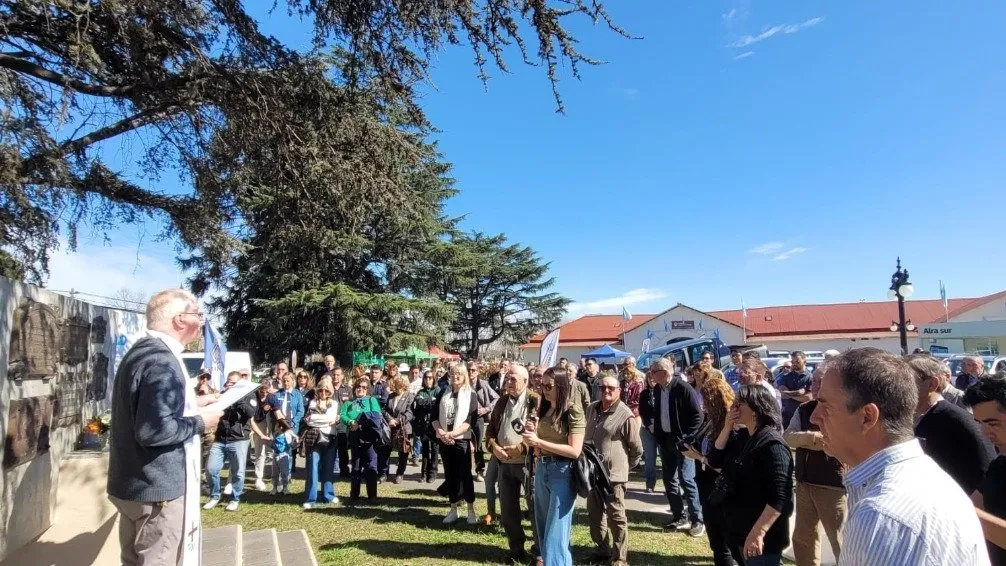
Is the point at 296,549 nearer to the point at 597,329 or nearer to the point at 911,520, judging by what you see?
the point at 911,520

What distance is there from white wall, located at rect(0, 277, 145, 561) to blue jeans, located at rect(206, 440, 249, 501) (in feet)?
10.2

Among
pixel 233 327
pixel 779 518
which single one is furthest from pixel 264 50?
pixel 233 327

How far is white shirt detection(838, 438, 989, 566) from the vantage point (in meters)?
1.31

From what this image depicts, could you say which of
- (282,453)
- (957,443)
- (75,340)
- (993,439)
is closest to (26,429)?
(75,340)

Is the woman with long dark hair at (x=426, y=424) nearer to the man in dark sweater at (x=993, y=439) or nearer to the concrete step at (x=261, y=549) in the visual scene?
the concrete step at (x=261, y=549)

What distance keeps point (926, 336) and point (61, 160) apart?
146 ft

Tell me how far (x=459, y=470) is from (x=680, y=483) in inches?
108

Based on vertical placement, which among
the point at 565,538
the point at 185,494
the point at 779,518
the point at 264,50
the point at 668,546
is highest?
the point at 264,50

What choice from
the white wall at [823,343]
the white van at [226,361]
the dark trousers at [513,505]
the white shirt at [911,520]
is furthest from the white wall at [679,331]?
the white shirt at [911,520]

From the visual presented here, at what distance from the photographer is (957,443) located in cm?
354

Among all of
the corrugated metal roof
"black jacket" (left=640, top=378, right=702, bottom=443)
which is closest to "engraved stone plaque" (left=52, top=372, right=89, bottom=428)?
"black jacket" (left=640, top=378, right=702, bottom=443)

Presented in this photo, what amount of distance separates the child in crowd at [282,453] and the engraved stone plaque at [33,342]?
4.47m

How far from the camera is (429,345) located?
88.4 feet

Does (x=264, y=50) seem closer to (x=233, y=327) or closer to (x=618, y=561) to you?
(x=618, y=561)
